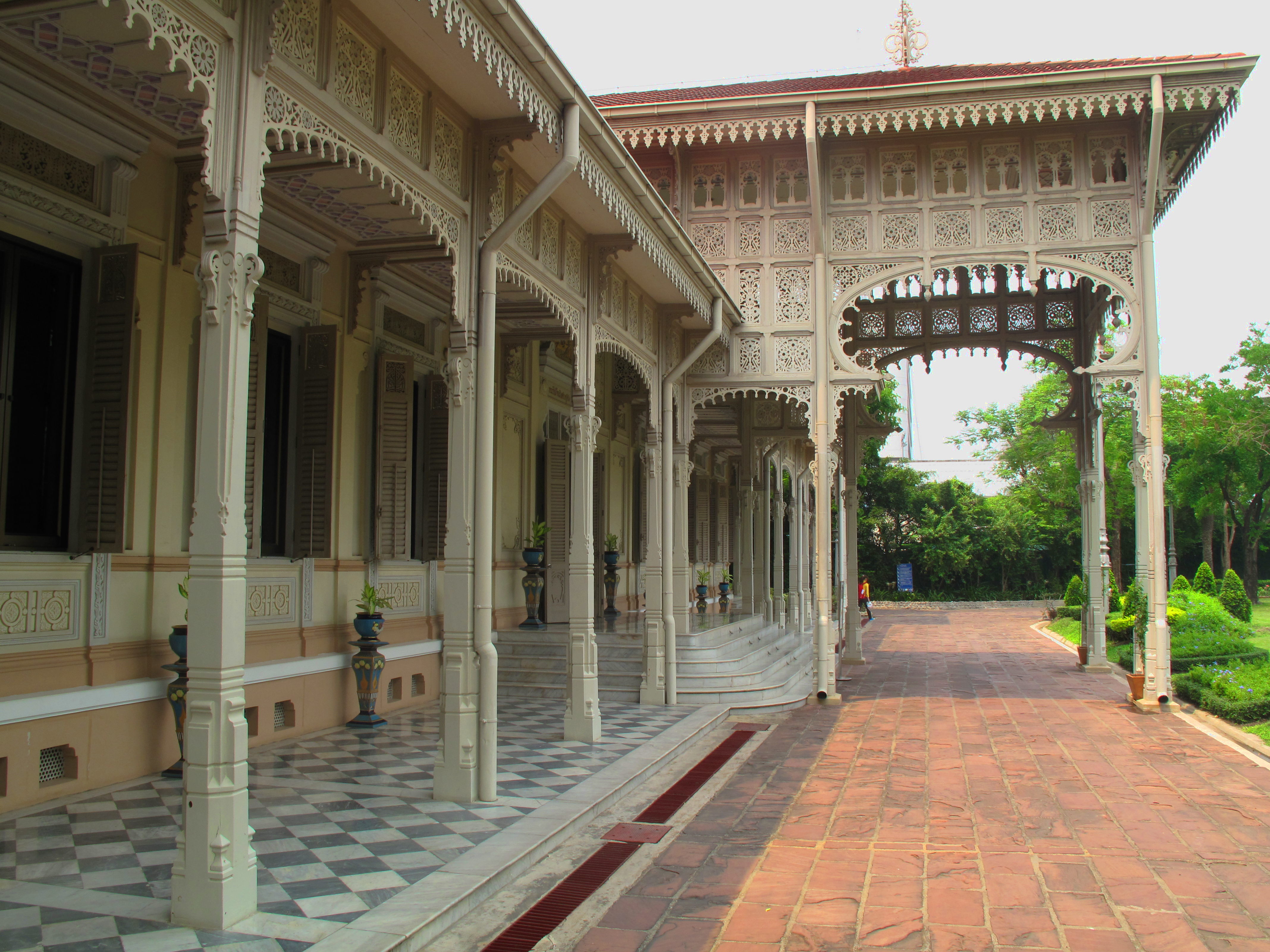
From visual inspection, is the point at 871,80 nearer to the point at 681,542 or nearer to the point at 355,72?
the point at 681,542

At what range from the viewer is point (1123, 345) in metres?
11.6

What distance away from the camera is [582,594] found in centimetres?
880

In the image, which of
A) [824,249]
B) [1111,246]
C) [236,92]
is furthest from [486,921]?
[1111,246]

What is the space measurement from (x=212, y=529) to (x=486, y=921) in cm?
208

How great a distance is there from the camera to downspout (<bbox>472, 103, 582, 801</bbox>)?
6.30 m

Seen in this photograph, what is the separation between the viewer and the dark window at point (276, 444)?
323 inches

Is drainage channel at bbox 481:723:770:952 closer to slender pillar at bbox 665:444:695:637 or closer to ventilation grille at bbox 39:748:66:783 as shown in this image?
ventilation grille at bbox 39:748:66:783

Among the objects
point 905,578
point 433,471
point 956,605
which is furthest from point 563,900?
point 905,578

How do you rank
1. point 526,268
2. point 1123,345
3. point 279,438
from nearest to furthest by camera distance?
point 526,268 < point 279,438 < point 1123,345

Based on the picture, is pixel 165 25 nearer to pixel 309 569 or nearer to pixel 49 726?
pixel 49 726

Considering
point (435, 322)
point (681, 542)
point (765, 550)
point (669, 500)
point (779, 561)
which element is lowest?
point (779, 561)

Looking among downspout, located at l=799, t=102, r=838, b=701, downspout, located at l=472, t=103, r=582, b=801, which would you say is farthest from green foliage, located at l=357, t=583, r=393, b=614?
downspout, located at l=799, t=102, r=838, b=701

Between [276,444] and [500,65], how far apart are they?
403 cm

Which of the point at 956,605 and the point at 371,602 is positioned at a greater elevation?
the point at 371,602
